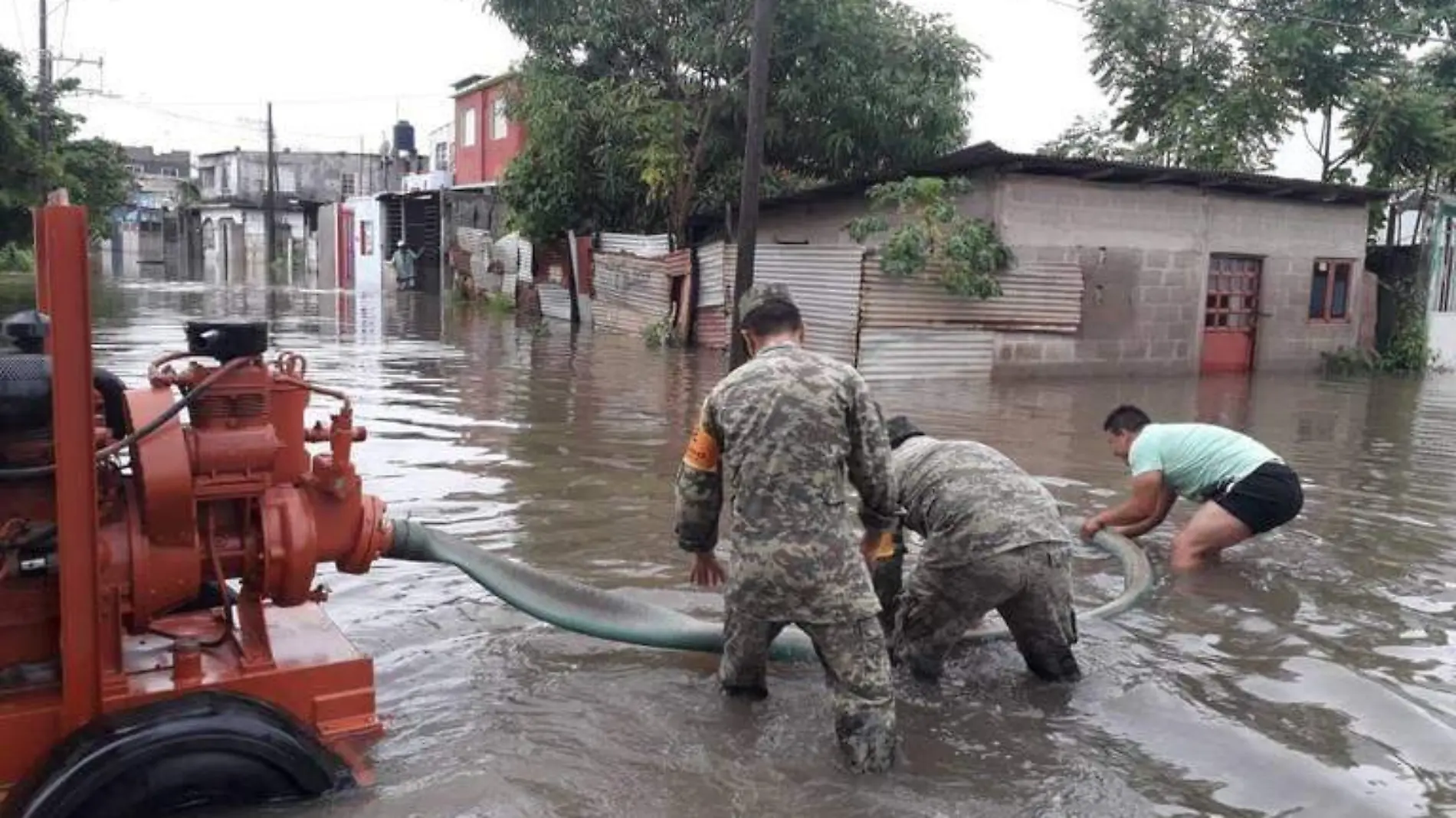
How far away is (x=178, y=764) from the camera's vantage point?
324 cm

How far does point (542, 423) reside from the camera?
36.9ft

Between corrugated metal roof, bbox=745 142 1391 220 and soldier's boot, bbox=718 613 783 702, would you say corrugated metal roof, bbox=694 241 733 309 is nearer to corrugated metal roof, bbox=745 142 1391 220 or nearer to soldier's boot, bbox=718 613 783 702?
corrugated metal roof, bbox=745 142 1391 220

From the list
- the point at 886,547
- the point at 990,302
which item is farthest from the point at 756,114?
the point at 886,547

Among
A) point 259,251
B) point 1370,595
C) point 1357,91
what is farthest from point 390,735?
point 259,251

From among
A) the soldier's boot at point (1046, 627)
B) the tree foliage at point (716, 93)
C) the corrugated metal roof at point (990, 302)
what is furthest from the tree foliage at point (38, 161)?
the soldier's boot at point (1046, 627)

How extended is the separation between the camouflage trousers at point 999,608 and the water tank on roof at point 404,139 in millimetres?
47596

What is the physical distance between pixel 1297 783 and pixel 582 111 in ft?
59.3

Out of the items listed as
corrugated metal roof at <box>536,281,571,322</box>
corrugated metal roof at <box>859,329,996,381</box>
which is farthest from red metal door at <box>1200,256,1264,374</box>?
corrugated metal roof at <box>536,281,571,322</box>

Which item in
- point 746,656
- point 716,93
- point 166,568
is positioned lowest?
point 746,656

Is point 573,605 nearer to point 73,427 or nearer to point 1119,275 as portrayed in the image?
point 73,427

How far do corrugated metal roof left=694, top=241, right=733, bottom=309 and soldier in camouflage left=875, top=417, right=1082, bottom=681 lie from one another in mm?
13925

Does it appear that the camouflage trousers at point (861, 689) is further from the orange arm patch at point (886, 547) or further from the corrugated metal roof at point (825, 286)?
the corrugated metal roof at point (825, 286)

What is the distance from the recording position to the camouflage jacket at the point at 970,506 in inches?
180

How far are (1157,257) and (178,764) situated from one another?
55.4ft
